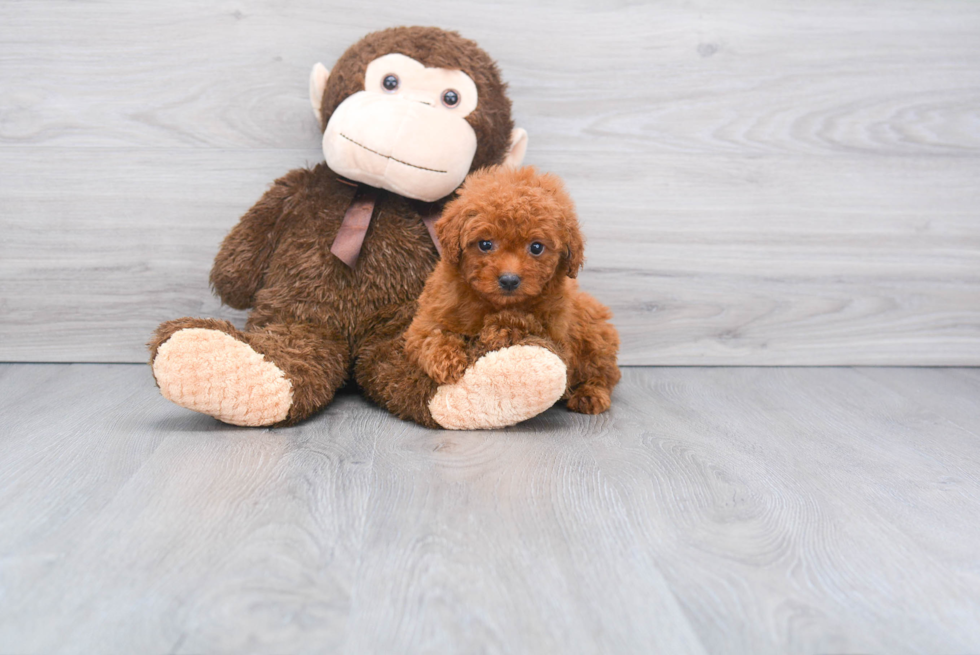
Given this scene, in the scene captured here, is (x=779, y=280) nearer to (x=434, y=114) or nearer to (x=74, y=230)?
(x=434, y=114)

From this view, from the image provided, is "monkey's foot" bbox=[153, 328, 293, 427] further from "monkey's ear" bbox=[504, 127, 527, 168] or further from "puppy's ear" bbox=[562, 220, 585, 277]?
"monkey's ear" bbox=[504, 127, 527, 168]

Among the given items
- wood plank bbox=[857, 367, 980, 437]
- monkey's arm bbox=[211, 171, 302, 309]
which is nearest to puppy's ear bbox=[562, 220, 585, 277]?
monkey's arm bbox=[211, 171, 302, 309]

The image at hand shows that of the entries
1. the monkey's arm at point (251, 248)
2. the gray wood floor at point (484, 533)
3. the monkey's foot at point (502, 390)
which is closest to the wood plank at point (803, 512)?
the gray wood floor at point (484, 533)

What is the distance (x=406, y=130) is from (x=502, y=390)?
0.39 meters

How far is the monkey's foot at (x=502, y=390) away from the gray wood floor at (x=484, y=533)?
0.03m

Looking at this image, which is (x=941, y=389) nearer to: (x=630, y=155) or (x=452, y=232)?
(x=630, y=155)

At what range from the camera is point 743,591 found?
0.60m

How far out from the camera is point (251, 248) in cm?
112

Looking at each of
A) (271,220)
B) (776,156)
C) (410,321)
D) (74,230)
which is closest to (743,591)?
(410,321)

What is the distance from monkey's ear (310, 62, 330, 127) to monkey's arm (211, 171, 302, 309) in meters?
0.11

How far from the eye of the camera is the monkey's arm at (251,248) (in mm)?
1116

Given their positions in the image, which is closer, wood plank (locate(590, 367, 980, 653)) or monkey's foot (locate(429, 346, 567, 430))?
wood plank (locate(590, 367, 980, 653))

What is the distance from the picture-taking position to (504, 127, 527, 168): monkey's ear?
117 cm

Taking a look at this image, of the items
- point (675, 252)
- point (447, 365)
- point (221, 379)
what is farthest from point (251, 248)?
point (675, 252)
